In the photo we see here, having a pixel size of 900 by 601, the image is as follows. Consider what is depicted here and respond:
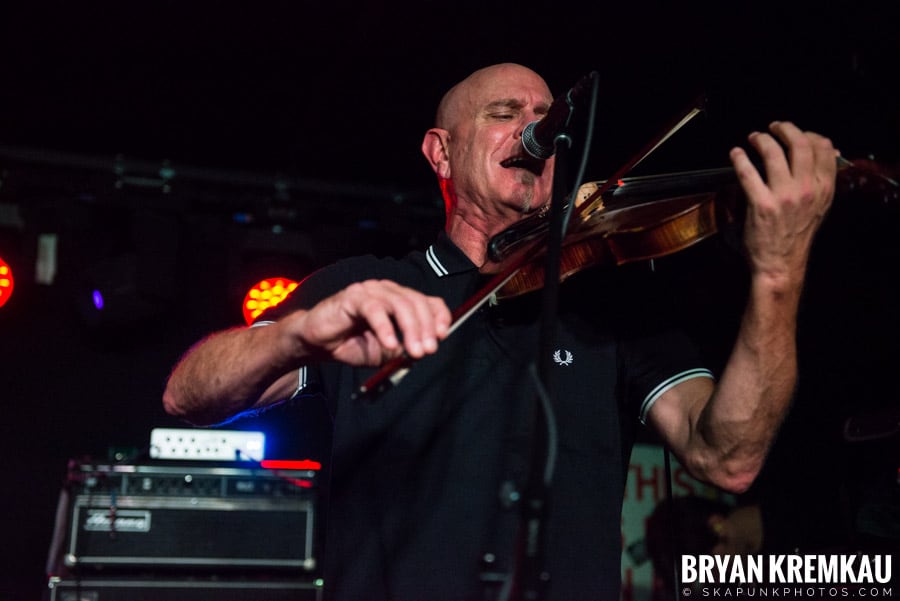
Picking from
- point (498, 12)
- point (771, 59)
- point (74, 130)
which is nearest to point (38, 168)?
point (74, 130)

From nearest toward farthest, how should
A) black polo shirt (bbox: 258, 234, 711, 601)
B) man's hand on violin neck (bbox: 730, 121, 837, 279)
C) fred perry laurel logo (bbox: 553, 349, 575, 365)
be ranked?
man's hand on violin neck (bbox: 730, 121, 837, 279) < black polo shirt (bbox: 258, 234, 711, 601) < fred perry laurel logo (bbox: 553, 349, 575, 365)

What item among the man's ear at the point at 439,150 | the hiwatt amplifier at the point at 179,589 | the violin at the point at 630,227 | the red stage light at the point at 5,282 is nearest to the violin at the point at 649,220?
the violin at the point at 630,227

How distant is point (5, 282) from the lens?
4.89 m

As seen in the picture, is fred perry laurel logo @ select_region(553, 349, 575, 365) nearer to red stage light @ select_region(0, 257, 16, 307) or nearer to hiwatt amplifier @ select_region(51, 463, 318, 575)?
hiwatt amplifier @ select_region(51, 463, 318, 575)

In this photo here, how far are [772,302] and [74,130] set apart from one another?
421 cm

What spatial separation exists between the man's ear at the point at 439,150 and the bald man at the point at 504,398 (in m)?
0.61

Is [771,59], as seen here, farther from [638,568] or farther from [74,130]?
[74,130]

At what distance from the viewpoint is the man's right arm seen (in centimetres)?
145

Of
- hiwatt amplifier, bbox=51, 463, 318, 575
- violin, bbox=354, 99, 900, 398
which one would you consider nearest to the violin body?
violin, bbox=354, 99, 900, 398

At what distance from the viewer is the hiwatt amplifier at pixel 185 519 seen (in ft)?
8.43

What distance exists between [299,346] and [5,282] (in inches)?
152

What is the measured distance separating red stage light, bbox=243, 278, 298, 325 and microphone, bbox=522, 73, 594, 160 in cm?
330

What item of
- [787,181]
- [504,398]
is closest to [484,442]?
[504,398]

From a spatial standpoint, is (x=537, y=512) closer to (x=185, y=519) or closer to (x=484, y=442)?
(x=484, y=442)
